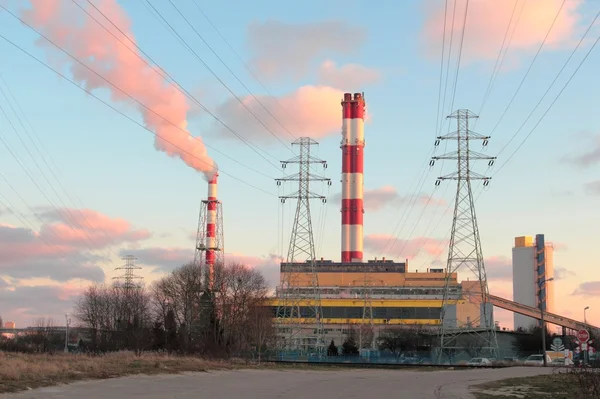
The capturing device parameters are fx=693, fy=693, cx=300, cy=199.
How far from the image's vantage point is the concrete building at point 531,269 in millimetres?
171000

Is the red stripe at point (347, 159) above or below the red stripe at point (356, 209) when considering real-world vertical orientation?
above

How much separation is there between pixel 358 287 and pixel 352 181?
33.8 m

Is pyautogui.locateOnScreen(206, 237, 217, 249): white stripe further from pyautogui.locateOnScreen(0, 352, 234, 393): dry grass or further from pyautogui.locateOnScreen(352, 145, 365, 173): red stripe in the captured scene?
pyautogui.locateOnScreen(0, 352, 234, 393): dry grass

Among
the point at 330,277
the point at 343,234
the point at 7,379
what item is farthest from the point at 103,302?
the point at 7,379

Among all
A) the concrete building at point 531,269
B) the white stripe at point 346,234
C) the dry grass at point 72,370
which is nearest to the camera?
the dry grass at point 72,370

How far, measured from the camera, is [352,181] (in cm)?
11444

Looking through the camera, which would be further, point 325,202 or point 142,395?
point 325,202

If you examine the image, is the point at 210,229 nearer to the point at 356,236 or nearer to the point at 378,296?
the point at 356,236

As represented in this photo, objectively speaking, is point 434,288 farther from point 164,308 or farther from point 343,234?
point 164,308

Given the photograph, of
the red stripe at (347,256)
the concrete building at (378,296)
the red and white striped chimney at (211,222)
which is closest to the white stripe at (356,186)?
the red stripe at (347,256)

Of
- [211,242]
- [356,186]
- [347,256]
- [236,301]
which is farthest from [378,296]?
[236,301]

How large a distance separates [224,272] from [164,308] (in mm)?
8674

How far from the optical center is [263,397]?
78.3 ft

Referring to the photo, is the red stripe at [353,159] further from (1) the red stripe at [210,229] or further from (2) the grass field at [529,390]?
(2) the grass field at [529,390]
